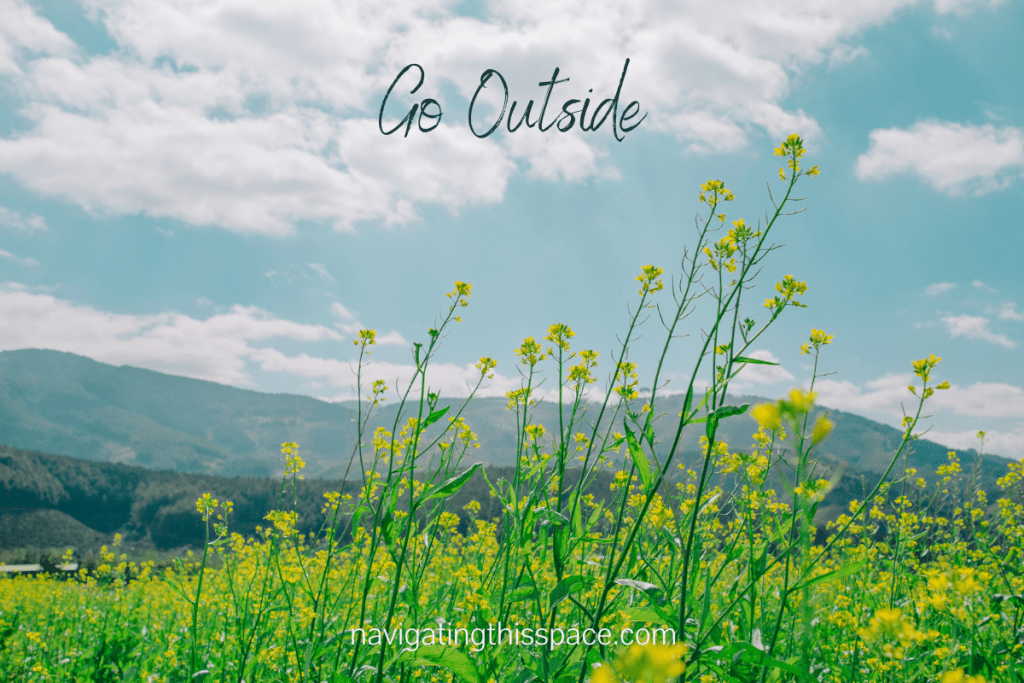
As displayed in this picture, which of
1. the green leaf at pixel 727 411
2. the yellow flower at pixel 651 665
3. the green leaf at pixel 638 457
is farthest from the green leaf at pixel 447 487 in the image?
the yellow flower at pixel 651 665

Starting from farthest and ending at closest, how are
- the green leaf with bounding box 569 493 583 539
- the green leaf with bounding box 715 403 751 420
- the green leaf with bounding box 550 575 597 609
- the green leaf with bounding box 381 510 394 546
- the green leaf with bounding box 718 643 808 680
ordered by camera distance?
1. the green leaf with bounding box 569 493 583 539
2. the green leaf with bounding box 381 510 394 546
3. the green leaf with bounding box 550 575 597 609
4. the green leaf with bounding box 718 643 808 680
5. the green leaf with bounding box 715 403 751 420

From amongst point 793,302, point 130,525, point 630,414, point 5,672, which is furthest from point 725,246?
point 130,525

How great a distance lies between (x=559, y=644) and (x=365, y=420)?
104cm

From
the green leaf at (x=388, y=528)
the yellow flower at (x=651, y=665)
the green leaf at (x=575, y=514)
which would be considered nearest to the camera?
the yellow flower at (x=651, y=665)

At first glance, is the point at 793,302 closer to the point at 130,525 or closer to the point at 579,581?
the point at 579,581

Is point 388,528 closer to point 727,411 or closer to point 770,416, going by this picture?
point 727,411

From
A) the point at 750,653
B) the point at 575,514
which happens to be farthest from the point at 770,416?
the point at 575,514

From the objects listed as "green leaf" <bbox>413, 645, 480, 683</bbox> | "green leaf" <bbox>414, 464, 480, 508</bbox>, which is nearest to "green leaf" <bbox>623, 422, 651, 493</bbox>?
"green leaf" <bbox>414, 464, 480, 508</bbox>

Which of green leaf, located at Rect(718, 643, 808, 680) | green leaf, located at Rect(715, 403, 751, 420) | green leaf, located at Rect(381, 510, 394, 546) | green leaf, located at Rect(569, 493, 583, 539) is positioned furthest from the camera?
green leaf, located at Rect(569, 493, 583, 539)

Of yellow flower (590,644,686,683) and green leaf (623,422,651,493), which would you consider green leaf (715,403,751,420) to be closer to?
green leaf (623,422,651,493)

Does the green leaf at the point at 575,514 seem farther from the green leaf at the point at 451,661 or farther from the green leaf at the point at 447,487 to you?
the green leaf at the point at 451,661

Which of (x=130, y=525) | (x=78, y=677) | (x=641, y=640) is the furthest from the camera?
(x=130, y=525)

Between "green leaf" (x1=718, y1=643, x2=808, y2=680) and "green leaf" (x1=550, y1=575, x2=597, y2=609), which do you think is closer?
"green leaf" (x1=718, y1=643, x2=808, y2=680)

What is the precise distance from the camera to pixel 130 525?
44531mm
